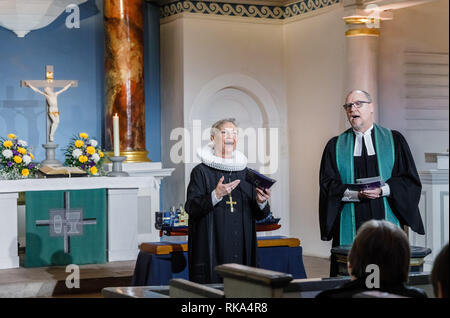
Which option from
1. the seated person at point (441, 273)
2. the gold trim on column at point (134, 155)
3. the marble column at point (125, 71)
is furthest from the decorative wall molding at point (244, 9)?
the seated person at point (441, 273)

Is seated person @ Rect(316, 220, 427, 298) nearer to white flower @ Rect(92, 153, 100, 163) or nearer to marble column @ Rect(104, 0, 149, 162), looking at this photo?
white flower @ Rect(92, 153, 100, 163)

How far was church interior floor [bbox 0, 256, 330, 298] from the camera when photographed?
760cm

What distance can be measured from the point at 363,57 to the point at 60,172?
12.3 feet

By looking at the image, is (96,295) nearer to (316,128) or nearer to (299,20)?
(316,128)

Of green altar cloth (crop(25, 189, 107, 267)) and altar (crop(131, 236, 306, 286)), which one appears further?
green altar cloth (crop(25, 189, 107, 267))

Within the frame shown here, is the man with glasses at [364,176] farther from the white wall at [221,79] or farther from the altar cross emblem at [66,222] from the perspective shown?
the white wall at [221,79]

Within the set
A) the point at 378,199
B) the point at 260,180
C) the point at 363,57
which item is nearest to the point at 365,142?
the point at 378,199

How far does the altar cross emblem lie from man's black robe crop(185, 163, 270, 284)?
3300 mm

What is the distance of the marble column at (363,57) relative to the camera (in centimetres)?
989

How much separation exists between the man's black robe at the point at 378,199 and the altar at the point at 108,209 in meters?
3.76

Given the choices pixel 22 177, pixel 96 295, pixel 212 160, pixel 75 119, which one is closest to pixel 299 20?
pixel 75 119

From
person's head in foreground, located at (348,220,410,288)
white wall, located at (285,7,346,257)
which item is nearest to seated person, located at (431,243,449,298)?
person's head in foreground, located at (348,220,410,288)

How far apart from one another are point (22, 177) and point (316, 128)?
3.98 metres

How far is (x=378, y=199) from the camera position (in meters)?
5.62
